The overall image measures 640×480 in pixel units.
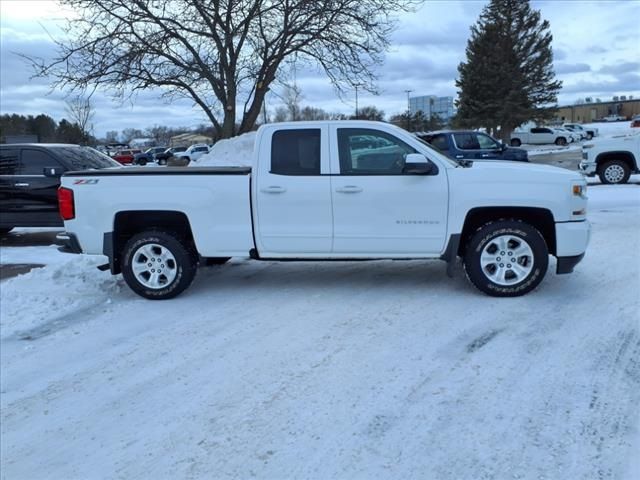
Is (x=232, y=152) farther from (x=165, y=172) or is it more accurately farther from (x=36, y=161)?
(x=165, y=172)

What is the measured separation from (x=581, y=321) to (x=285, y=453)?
316 cm

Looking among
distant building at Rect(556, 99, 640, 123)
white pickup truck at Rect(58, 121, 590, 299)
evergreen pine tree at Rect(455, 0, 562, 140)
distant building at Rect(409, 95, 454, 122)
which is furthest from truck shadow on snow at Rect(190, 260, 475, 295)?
distant building at Rect(556, 99, 640, 123)

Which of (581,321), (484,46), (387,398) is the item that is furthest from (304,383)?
(484,46)

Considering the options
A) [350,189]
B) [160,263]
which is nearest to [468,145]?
[350,189]

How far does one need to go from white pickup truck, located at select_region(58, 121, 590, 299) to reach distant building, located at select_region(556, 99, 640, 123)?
134m

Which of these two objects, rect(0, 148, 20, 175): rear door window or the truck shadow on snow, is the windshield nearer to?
rect(0, 148, 20, 175): rear door window

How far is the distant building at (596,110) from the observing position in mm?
126562

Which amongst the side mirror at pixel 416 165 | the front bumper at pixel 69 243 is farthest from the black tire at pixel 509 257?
the front bumper at pixel 69 243

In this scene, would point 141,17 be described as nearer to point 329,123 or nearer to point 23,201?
point 23,201

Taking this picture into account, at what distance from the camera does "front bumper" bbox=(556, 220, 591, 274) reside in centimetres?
558

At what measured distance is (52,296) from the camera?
6406mm

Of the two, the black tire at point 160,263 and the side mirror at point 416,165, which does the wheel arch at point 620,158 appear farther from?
the black tire at point 160,263

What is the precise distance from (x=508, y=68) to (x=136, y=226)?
45.8 metres

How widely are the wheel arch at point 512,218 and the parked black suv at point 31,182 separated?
7.98 metres
